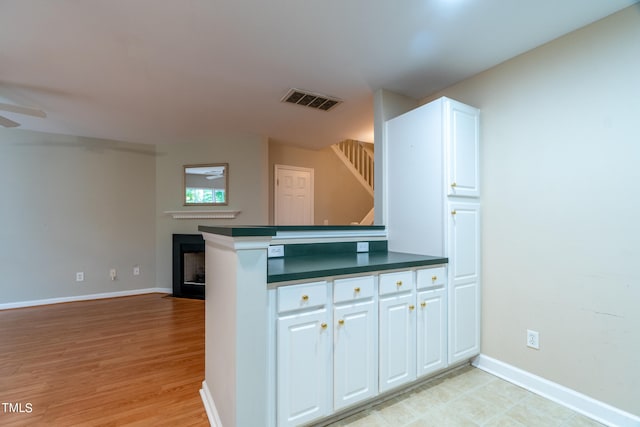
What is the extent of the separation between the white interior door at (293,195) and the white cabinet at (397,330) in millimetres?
3245

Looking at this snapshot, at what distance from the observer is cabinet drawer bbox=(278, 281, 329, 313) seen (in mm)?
1353

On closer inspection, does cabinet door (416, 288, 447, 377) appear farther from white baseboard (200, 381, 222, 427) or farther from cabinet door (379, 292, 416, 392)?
white baseboard (200, 381, 222, 427)

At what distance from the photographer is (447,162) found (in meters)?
2.02

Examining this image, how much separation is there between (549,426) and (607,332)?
659 mm

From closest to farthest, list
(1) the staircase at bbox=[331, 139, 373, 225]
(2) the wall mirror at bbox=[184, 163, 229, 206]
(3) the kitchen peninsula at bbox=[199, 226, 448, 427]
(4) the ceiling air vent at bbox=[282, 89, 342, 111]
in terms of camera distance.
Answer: (3) the kitchen peninsula at bbox=[199, 226, 448, 427]
(4) the ceiling air vent at bbox=[282, 89, 342, 111]
(2) the wall mirror at bbox=[184, 163, 229, 206]
(1) the staircase at bbox=[331, 139, 373, 225]

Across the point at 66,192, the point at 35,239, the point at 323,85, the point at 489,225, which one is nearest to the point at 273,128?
the point at 323,85

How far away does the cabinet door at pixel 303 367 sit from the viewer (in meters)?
1.34

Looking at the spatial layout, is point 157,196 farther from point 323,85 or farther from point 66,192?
point 323,85

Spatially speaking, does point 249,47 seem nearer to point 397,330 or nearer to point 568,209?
point 397,330

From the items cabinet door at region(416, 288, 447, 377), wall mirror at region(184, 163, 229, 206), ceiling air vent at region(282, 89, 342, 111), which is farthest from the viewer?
wall mirror at region(184, 163, 229, 206)

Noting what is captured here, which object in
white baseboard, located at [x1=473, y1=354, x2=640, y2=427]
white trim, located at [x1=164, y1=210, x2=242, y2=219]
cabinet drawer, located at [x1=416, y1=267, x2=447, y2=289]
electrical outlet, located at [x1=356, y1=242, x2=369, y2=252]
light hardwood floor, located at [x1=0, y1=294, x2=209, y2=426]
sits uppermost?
white trim, located at [x1=164, y1=210, x2=242, y2=219]

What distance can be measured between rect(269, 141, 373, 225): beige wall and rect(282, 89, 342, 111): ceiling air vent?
1.83 m

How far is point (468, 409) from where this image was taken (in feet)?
5.53

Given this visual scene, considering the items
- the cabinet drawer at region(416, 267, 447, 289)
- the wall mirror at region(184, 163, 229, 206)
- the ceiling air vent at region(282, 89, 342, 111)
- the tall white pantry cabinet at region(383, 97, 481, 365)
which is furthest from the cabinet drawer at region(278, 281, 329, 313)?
the wall mirror at region(184, 163, 229, 206)
